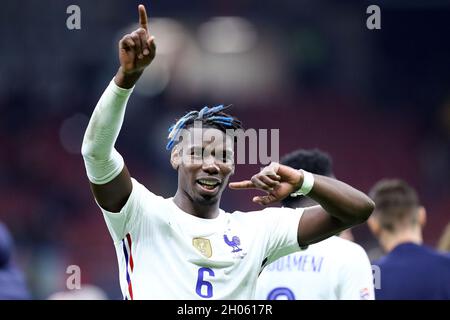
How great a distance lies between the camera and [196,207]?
4340mm

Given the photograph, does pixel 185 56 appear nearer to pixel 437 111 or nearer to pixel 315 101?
pixel 315 101

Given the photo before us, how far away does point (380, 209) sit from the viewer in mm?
6824

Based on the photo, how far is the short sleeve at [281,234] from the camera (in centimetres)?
442

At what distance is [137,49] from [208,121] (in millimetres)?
687

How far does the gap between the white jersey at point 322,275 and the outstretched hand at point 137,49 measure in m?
2.19

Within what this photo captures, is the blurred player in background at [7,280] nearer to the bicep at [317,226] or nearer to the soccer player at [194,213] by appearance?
the soccer player at [194,213]

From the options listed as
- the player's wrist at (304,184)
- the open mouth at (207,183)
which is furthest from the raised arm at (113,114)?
the player's wrist at (304,184)

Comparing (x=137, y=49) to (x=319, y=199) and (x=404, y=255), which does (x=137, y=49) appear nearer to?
(x=319, y=199)

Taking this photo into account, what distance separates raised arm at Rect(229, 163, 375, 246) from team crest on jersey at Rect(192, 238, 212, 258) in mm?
315

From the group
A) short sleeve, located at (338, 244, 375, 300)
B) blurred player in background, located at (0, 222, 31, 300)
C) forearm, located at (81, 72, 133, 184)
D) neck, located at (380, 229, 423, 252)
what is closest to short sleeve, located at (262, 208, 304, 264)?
forearm, located at (81, 72, 133, 184)
